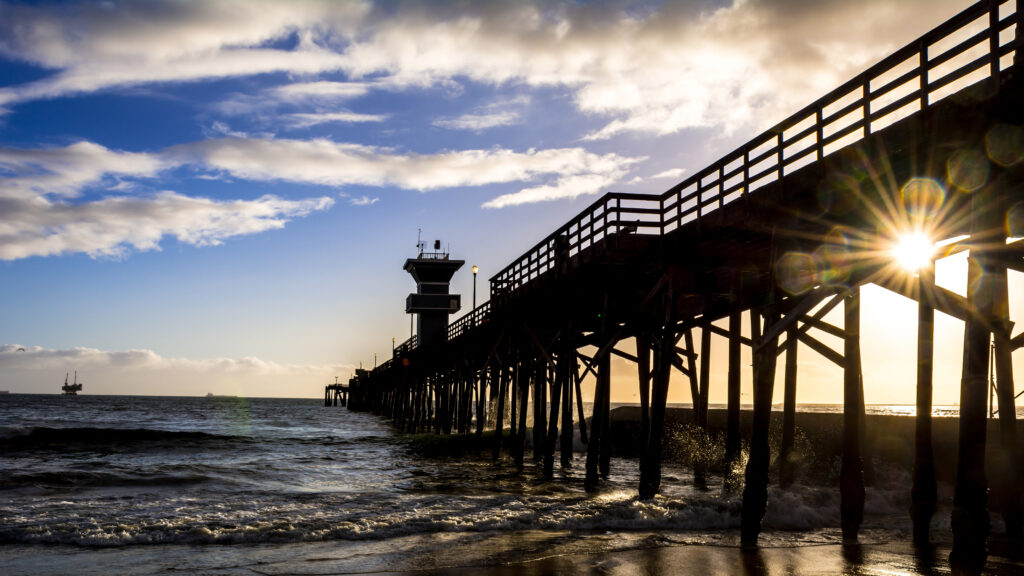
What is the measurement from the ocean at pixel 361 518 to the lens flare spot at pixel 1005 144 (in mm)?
5687

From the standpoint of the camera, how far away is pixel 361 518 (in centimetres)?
1345

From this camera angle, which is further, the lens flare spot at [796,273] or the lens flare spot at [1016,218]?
the lens flare spot at [796,273]

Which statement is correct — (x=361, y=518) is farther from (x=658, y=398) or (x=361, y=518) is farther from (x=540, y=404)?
(x=540, y=404)

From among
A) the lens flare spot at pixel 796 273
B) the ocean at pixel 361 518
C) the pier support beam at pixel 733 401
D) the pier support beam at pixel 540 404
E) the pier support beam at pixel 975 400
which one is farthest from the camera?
the pier support beam at pixel 540 404

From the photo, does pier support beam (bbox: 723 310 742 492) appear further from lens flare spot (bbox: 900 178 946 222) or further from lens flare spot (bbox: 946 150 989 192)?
lens flare spot (bbox: 946 150 989 192)

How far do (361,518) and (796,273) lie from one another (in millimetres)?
8253

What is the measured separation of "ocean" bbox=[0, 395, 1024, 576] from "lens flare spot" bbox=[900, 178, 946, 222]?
4.61m

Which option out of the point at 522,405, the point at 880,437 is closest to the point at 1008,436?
the point at 880,437

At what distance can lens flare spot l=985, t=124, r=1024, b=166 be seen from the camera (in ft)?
23.1

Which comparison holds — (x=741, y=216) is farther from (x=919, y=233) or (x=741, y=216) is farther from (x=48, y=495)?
(x=48, y=495)

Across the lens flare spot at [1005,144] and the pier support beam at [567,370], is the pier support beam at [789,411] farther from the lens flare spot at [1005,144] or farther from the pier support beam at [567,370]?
the pier support beam at [567,370]

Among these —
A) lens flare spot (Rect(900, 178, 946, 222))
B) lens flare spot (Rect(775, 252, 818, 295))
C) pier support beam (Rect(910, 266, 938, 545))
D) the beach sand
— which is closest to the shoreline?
pier support beam (Rect(910, 266, 938, 545))

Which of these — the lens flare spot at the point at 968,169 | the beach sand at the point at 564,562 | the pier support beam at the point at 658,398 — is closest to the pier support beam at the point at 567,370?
the pier support beam at the point at 658,398

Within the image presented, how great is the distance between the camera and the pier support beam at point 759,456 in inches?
407
